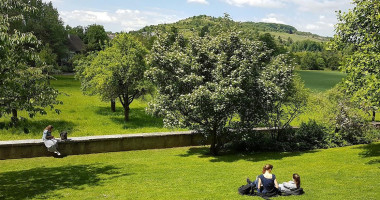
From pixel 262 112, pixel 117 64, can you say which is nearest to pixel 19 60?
pixel 262 112

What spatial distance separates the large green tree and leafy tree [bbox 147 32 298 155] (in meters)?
3.76

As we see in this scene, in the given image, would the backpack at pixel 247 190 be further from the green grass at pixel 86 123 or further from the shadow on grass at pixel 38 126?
the shadow on grass at pixel 38 126

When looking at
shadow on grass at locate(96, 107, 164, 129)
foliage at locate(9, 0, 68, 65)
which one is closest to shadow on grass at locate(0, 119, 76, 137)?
shadow on grass at locate(96, 107, 164, 129)

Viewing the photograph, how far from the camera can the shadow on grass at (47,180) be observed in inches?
473

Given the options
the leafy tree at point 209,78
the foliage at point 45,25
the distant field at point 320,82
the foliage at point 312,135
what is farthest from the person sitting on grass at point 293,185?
the foliage at point 45,25

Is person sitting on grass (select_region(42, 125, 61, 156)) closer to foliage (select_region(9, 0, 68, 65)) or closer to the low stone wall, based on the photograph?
the low stone wall

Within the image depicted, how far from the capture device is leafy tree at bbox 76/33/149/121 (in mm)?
29922

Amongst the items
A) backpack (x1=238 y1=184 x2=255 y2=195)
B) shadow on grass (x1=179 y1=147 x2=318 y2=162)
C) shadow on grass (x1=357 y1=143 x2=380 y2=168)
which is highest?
backpack (x1=238 y1=184 x2=255 y2=195)

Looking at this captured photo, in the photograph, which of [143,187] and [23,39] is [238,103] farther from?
[23,39]

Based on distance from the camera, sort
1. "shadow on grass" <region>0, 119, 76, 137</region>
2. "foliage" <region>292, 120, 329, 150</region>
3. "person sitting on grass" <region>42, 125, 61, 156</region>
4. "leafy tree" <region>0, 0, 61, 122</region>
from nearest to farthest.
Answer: "leafy tree" <region>0, 0, 61, 122</region> < "person sitting on grass" <region>42, 125, 61, 156</region> < "foliage" <region>292, 120, 329, 150</region> < "shadow on grass" <region>0, 119, 76, 137</region>

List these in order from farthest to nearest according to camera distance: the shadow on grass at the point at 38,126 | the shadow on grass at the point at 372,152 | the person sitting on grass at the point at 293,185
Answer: the shadow on grass at the point at 38,126 < the shadow on grass at the point at 372,152 < the person sitting on grass at the point at 293,185

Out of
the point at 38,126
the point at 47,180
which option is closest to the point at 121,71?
the point at 38,126

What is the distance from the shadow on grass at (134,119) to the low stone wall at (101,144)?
27.4 feet

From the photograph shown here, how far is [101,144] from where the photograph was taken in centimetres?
2008
